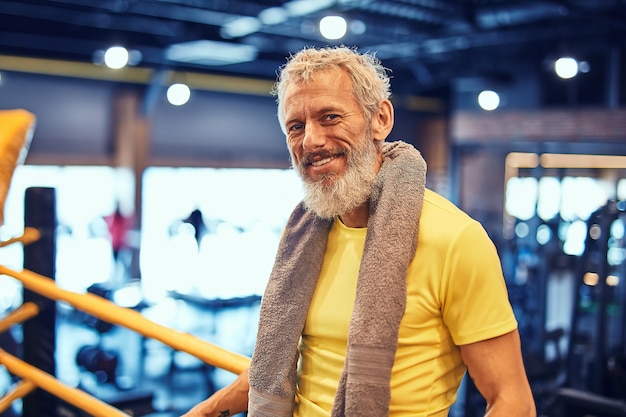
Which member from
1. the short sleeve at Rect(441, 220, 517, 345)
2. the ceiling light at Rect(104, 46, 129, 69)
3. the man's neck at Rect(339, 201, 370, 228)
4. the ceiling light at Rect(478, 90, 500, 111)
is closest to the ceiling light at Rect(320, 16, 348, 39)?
the ceiling light at Rect(104, 46, 129, 69)

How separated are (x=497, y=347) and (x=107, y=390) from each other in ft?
15.5

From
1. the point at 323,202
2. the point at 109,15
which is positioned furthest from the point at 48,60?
the point at 323,202

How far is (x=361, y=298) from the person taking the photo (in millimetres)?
1101

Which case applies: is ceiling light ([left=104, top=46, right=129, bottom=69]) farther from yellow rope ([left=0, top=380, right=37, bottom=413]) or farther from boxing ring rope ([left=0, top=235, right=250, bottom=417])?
yellow rope ([left=0, top=380, right=37, bottom=413])

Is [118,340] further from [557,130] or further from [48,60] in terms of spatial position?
[557,130]

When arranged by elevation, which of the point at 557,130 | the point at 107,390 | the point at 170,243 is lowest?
the point at 107,390

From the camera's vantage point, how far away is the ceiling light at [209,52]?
27.6 feet

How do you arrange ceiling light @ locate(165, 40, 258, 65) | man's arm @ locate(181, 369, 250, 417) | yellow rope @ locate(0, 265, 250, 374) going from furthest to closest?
ceiling light @ locate(165, 40, 258, 65)
man's arm @ locate(181, 369, 250, 417)
yellow rope @ locate(0, 265, 250, 374)

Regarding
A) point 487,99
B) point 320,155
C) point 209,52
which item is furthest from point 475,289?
point 209,52

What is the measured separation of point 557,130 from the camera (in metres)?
9.46

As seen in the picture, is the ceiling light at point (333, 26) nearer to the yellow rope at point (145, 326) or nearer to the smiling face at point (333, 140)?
the yellow rope at point (145, 326)

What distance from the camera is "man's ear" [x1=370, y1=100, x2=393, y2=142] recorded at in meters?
1.30

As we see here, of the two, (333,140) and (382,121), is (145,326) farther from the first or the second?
(382,121)

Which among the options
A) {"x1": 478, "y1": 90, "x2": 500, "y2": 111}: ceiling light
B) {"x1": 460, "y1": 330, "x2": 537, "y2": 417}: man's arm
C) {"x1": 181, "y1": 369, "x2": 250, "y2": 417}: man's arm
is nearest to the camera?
{"x1": 460, "y1": 330, "x2": 537, "y2": 417}: man's arm
